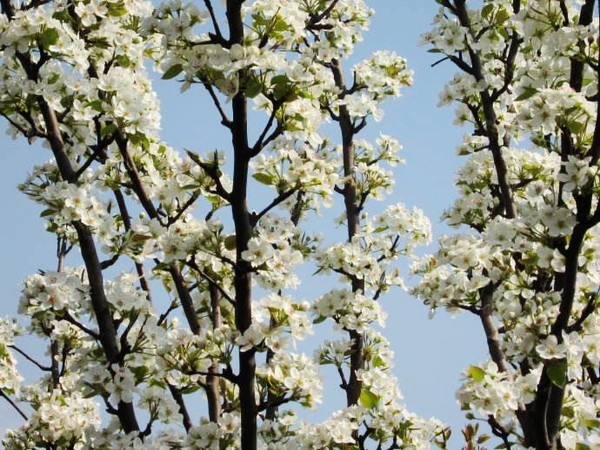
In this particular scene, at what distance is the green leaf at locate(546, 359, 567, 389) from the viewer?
4742mm

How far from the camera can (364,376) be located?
27.6 ft

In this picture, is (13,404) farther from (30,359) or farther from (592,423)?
(592,423)

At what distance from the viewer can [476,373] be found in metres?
5.19

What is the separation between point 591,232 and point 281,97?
2.39 m

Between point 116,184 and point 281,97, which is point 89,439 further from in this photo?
point 281,97

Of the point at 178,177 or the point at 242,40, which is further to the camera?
the point at 178,177

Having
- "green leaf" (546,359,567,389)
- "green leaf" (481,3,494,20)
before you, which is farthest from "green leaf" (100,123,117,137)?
"green leaf" (481,3,494,20)

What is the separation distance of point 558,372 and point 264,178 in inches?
94.8

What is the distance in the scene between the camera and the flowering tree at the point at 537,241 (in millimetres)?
4798

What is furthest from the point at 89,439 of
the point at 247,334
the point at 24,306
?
the point at 247,334

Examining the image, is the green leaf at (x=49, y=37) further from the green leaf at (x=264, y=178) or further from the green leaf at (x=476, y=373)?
the green leaf at (x=476, y=373)

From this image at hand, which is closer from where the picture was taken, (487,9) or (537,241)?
(537,241)

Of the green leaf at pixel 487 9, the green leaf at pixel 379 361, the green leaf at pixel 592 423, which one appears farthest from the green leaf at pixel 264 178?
the green leaf at pixel 379 361

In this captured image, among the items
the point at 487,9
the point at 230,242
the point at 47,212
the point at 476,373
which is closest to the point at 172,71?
the point at 230,242
